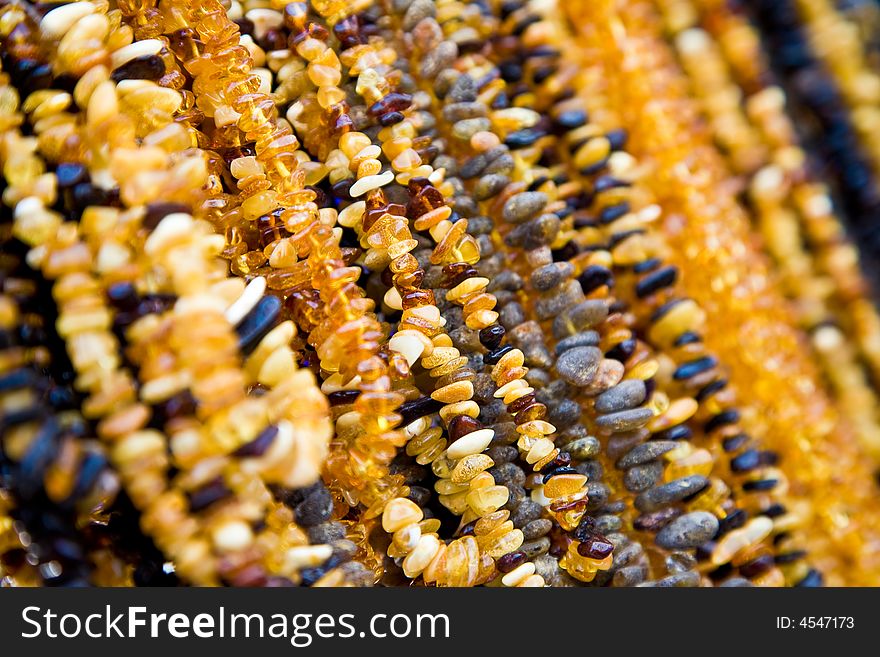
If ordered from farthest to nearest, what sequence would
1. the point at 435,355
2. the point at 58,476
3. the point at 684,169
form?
the point at 684,169 < the point at 435,355 < the point at 58,476

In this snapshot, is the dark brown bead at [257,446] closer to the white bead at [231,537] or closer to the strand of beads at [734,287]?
the white bead at [231,537]

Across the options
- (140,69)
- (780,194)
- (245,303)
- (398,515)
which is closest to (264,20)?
(140,69)

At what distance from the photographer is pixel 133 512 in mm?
364

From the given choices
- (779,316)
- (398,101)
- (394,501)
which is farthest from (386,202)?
(779,316)

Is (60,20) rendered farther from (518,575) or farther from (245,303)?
(518,575)

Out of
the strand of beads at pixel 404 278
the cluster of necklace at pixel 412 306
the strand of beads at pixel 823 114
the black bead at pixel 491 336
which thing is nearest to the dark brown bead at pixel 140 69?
the cluster of necklace at pixel 412 306

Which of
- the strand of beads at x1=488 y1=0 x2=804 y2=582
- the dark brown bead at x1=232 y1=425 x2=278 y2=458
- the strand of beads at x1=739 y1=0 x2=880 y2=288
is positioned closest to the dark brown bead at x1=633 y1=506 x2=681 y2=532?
the strand of beads at x1=488 y1=0 x2=804 y2=582

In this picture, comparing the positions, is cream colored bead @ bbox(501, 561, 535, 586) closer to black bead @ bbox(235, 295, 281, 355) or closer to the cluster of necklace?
the cluster of necklace

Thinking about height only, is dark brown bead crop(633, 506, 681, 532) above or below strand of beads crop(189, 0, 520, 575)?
below

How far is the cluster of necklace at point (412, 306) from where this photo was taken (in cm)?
34

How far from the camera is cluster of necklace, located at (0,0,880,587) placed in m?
0.34

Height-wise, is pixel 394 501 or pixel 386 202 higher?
pixel 386 202
